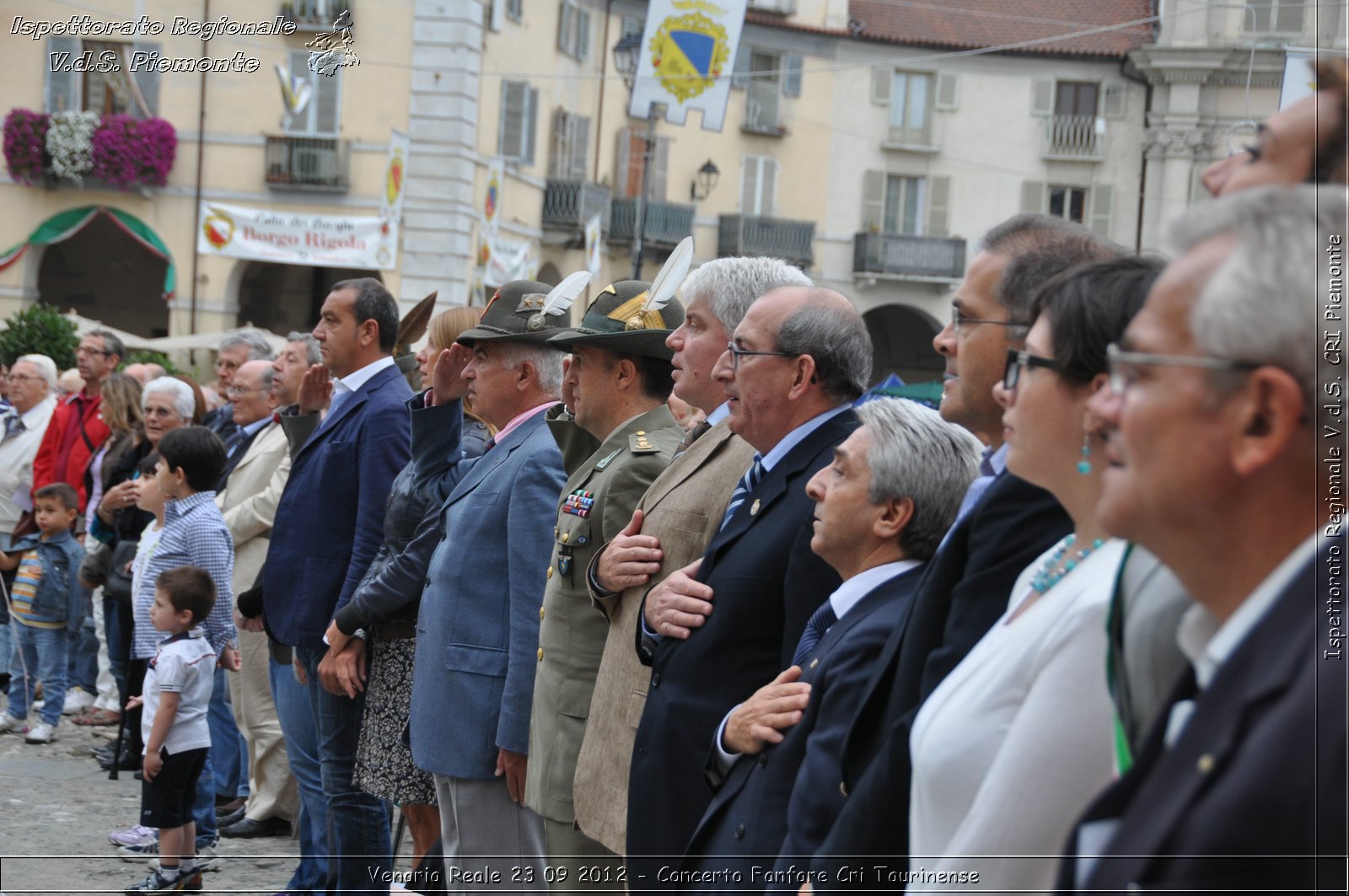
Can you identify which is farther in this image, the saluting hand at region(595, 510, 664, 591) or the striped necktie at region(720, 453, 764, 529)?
the saluting hand at region(595, 510, 664, 591)

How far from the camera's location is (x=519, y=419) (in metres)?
4.97

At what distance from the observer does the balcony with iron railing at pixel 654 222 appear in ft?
110

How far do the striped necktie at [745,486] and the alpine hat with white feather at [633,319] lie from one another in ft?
2.51

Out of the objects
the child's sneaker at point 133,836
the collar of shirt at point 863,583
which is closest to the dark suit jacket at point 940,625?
the collar of shirt at point 863,583

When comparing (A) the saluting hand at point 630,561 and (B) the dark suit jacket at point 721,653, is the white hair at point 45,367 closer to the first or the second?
(A) the saluting hand at point 630,561

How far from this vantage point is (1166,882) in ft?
4.76

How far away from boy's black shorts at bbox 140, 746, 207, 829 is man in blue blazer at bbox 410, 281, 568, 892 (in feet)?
4.71

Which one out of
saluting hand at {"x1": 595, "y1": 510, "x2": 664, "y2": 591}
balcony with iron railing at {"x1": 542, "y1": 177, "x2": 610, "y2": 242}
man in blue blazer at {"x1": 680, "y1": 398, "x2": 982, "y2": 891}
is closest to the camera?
man in blue blazer at {"x1": 680, "y1": 398, "x2": 982, "y2": 891}

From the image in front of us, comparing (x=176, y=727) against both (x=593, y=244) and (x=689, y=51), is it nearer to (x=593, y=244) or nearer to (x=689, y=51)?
(x=689, y=51)

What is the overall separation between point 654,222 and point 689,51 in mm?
17320

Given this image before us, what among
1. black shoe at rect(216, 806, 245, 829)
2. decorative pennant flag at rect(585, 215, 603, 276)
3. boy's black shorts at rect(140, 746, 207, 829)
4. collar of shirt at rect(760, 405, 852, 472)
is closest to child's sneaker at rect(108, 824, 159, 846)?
black shoe at rect(216, 806, 245, 829)

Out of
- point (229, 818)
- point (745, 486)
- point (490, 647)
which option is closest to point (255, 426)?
point (229, 818)

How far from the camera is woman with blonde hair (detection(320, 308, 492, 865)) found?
5047 millimetres

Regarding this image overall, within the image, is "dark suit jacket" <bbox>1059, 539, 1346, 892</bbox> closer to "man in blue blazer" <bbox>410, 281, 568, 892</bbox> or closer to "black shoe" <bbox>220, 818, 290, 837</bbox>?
"man in blue blazer" <bbox>410, 281, 568, 892</bbox>
